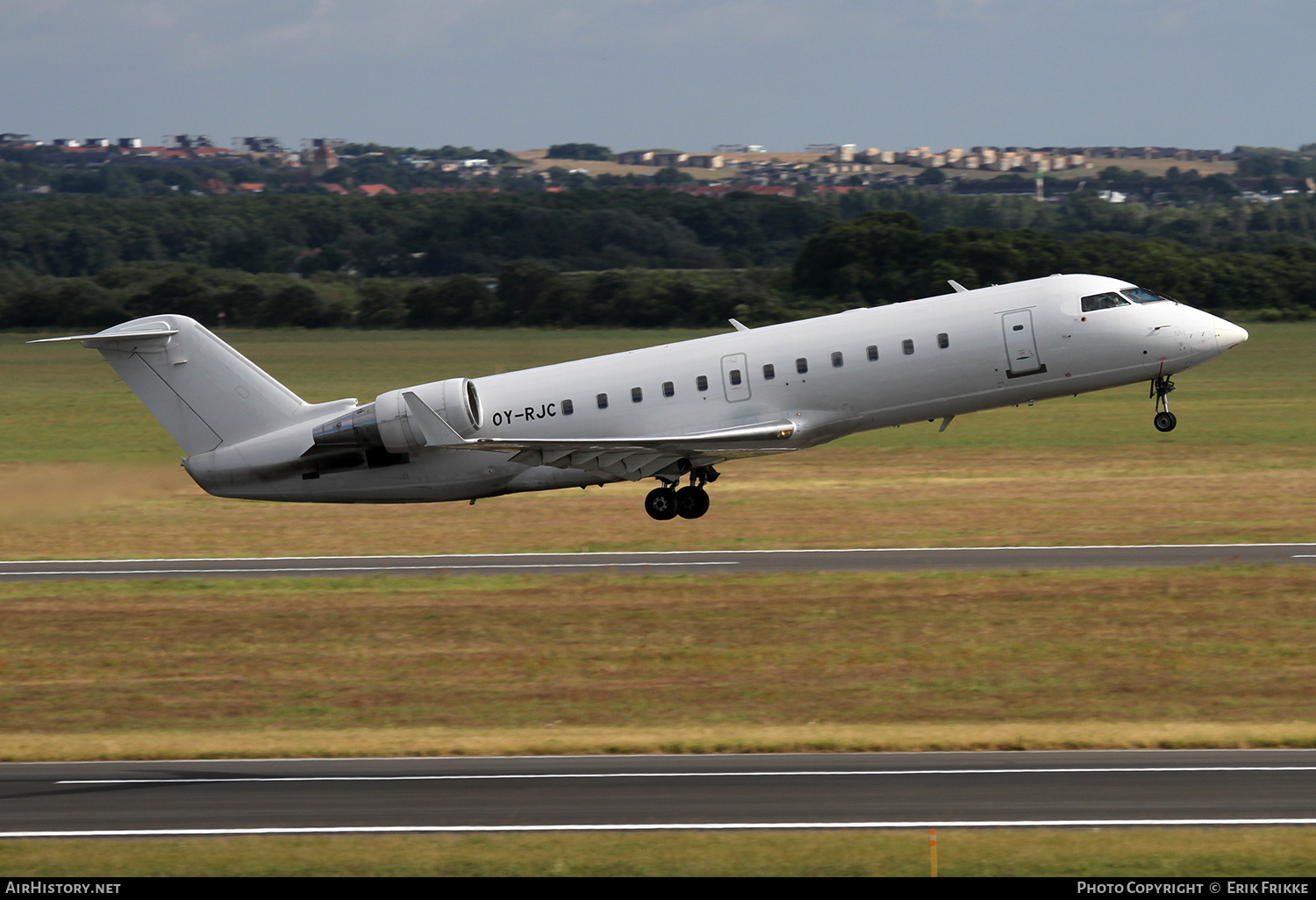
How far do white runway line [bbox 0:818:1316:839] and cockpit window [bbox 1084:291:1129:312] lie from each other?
16.0m

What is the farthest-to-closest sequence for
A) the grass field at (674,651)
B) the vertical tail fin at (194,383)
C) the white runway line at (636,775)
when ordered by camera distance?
the vertical tail fin at (194,383) < the white runway line at (636,775) < the grass field at (674,651)

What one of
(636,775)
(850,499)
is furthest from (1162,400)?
(636,775)

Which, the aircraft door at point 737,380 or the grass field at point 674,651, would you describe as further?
the aircraft door at point 737,380

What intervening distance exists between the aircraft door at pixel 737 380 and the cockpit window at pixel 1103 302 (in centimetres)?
688

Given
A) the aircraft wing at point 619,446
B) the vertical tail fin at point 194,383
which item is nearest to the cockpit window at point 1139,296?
the aircraft wing at point 619,446

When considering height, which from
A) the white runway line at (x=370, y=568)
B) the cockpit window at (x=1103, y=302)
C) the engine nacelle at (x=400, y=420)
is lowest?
the white runway line at (x=370, y=568)

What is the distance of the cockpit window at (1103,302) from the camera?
31609mm

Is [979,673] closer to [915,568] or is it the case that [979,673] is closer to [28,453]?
[915,568]

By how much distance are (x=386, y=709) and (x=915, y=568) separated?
41.9ft

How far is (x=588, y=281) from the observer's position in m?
115

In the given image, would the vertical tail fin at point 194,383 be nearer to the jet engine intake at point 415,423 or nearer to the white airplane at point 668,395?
the white airplane at point 668,395

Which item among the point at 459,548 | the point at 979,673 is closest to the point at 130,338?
the point at 459,548

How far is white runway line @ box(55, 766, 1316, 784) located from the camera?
63.7 ft

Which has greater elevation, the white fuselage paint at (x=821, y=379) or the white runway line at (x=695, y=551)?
the white fuselage paint at (x=821, y=379)
